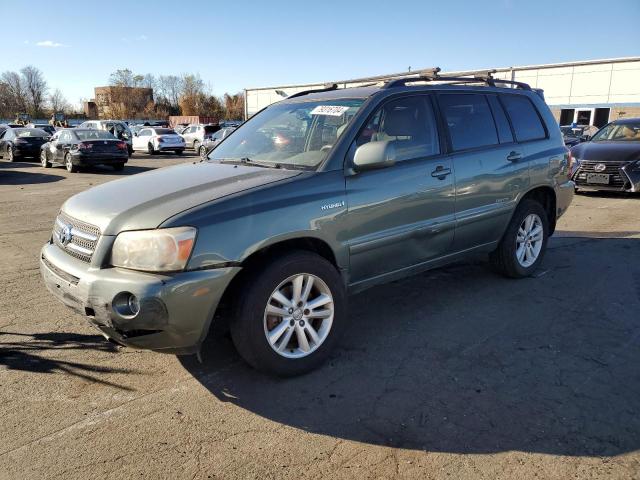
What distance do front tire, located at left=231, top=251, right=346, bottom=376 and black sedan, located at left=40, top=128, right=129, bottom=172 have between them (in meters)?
15.6

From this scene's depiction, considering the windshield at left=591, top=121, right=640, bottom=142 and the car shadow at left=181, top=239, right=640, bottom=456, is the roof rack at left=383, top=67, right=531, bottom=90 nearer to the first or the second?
the car shadow at left=181, top=239, right=640, bottom=456

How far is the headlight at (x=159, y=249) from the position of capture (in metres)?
2.87

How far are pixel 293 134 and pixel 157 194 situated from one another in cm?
130

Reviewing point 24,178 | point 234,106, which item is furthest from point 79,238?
point 234,106

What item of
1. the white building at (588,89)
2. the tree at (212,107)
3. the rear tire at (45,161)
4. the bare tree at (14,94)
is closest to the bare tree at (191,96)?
the tree at (212,107)

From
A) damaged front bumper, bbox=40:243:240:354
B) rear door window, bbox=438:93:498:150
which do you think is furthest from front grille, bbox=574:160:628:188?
damaged front bumper, bbox=40:243:240:354

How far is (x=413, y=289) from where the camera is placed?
5113 mm

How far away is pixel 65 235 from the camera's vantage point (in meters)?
3.40

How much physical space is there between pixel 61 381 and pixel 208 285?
1.33 m

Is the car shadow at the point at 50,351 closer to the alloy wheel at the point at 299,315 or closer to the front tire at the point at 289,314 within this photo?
the front tire at the point at 289,314

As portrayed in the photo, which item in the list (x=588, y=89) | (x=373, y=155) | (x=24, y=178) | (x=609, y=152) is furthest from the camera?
(x=588, y=89)

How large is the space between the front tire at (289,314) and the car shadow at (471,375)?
0.17 m

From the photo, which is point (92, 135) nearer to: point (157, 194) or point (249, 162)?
point (249, 162)

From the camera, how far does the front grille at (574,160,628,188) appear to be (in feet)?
33.7
